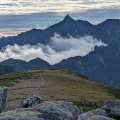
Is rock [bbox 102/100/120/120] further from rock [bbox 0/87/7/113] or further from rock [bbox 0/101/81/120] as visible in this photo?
rock [bbox 0/87/7/113]

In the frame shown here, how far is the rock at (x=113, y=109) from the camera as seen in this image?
1543 inches

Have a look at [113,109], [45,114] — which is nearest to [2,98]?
[45,114]

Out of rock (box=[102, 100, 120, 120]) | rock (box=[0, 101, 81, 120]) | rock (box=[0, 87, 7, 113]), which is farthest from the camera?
rock (box=[102, 100, 120, 120])

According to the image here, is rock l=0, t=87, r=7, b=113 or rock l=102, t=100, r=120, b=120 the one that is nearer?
rock l=0, t=87, r=7, b=113

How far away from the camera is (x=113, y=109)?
1555 inches

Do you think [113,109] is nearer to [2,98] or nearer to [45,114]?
[2,98]

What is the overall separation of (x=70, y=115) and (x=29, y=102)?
42.8 ft

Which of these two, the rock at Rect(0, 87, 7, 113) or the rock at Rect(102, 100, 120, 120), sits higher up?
the rock at Rect(0, 87, 7, 113)

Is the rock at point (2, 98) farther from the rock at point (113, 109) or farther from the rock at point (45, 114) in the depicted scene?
the rock at point (113, 109)

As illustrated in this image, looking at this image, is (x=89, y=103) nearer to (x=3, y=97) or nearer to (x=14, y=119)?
(x=3, y=97)

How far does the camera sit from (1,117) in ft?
88.1

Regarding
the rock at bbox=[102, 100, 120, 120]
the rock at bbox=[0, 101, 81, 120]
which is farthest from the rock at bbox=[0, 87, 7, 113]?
the rock at bbox=[102, 100, 120, 120]

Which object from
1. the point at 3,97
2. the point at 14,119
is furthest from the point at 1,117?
the point at 3,97

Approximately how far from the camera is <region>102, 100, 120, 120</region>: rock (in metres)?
39.2
